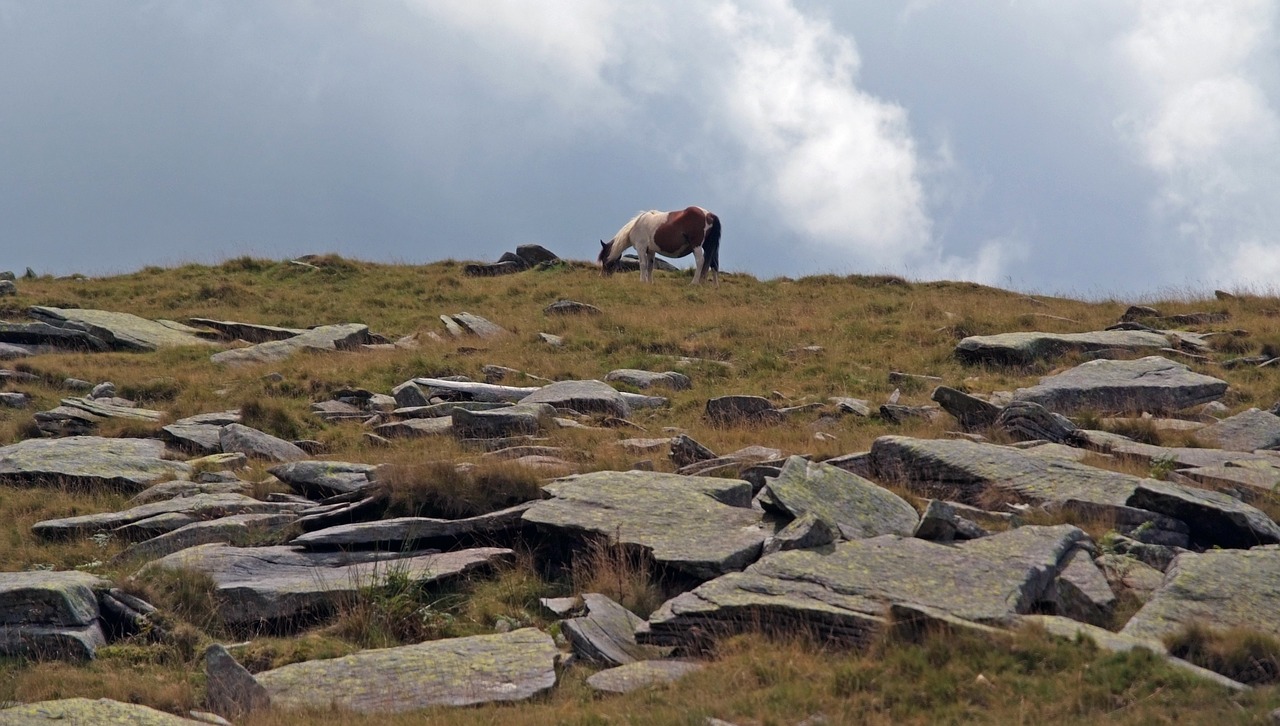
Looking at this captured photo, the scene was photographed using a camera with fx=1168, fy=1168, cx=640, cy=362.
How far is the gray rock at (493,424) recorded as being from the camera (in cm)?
1464

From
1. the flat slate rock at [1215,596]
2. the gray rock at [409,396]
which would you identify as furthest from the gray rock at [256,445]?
the flat slate rock at [1215,596]

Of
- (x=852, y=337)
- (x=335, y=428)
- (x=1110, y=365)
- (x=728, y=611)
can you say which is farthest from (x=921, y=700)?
(x=852, y=337)

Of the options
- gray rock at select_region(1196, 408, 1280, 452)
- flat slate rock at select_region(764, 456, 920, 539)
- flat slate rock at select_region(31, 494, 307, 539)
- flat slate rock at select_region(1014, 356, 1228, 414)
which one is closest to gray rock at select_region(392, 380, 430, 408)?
flat slate rock at select_region(31, 494, 307, 539)

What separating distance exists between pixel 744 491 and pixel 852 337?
11.9 m

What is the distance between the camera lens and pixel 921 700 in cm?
679

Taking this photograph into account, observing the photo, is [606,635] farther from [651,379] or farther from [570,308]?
[570,308]

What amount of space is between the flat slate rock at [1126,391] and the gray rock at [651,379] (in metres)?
5.13

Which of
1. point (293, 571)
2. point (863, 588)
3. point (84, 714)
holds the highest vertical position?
point (863, 588)

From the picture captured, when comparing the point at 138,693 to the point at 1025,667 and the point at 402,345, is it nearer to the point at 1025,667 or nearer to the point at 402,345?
the point at 1025,667

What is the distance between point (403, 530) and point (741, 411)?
253 inches

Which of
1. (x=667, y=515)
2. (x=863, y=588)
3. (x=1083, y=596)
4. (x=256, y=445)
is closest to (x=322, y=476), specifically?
(x=256, y=445)

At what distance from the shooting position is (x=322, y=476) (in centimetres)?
1246

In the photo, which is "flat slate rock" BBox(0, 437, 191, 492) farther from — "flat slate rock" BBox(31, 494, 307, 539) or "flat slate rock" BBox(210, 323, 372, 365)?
"flat slate rock" BBox(210, 323, 372, 365)

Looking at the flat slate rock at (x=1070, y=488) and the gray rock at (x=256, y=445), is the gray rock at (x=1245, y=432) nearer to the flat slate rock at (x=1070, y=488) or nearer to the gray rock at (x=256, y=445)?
the flat slate rock at (x=1070, y=488)
